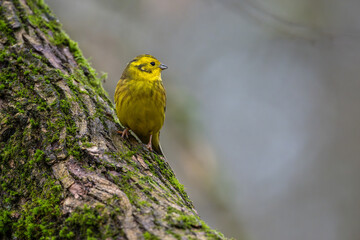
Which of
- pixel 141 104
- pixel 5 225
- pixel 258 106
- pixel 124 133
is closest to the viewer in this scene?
pixel 5 225

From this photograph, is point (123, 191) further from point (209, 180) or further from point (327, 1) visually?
point (327, 1)

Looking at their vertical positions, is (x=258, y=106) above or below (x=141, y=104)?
above

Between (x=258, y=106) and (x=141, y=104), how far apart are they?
8.46 metres

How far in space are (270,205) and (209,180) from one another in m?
3.33

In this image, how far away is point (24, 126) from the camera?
2.93 m

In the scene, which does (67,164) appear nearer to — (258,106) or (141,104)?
(141,104)

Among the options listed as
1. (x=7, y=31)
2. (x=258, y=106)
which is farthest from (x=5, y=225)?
(x=258, y=106)

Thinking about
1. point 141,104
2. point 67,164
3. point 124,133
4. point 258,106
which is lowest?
point 67,164

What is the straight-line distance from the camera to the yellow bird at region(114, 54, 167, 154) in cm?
360

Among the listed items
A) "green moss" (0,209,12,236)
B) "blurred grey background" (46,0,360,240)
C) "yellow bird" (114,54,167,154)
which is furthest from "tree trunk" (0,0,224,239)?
"blurred grey background" (46,0,360,240)

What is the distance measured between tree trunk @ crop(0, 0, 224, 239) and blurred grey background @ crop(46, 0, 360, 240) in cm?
447

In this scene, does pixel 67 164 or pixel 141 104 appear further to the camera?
pixel 141 104

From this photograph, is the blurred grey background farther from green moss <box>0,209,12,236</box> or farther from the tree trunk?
green moss <box>0,209,12,236</box>

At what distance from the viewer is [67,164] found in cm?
256
